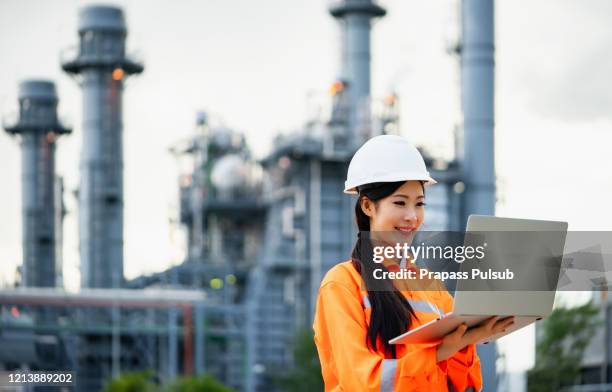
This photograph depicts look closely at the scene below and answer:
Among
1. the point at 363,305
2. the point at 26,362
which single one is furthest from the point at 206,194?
the point at 363,305

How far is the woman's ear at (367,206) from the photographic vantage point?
3.86m

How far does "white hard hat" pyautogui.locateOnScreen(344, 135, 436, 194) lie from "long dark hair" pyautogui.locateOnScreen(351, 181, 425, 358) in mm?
40

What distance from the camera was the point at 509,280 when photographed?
11.3 ft

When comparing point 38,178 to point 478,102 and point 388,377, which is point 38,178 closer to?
point 478,102

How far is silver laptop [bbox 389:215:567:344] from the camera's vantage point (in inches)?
132

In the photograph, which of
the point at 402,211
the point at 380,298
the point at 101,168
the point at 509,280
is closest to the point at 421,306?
the point at 380,298

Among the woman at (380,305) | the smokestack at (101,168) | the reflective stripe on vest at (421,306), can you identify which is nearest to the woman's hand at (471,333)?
the woman at (380,305)

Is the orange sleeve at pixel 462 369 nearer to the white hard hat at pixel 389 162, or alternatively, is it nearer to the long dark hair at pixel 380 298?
the long dark hair at pixel 380 298

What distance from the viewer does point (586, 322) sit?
2719 cm

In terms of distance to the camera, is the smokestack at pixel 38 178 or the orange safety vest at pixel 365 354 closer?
the orange safety vest at pixel 365 354

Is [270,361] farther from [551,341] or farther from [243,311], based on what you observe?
[551,341]

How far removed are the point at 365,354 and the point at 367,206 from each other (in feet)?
1.73

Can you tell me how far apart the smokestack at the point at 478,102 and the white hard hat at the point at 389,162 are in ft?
103

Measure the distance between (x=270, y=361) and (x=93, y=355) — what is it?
679 cm
